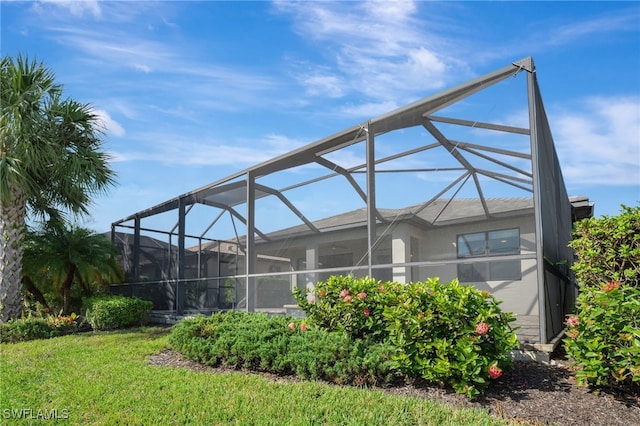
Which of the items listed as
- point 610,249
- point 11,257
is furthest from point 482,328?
point 11,257

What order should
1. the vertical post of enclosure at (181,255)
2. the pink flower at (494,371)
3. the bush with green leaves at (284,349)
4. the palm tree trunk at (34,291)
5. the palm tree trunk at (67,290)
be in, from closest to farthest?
the pink flower at (494,371) → the bush with green leaves at (284,349) → the vertical post of enclosure at (181,255) → the palm tree trunk at (34,291) → the palm tree trunk at (67,290)

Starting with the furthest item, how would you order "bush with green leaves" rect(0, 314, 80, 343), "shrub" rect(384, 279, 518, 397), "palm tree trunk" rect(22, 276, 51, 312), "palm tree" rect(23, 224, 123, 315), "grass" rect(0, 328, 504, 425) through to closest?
"palm tree trunk" rect(22, 276, 51, 312)
"palm tree" rect(23, 224, 123, 315)
"bush with green leaves" rect(0, 314, 80, 343)
"shrub" rect(384, 279, 518, 397)
"grass" rect(0, 328, 504, 425)

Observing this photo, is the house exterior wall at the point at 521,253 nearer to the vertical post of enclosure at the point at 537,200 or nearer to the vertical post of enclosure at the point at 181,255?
the vertical post of enclosure at the point at 537,200

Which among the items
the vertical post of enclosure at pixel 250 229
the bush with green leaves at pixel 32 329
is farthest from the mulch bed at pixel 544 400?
the bush with green leaves at pixel 32 329

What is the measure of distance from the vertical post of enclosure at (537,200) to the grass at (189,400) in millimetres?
2413

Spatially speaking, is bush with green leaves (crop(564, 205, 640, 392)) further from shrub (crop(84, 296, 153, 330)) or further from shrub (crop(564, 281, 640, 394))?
shrub (crop(84, 296, 153, 330))

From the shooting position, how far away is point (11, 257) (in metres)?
11.0

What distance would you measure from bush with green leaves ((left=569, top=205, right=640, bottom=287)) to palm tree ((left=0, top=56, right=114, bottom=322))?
35.8 ft

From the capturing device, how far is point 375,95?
8.35 m

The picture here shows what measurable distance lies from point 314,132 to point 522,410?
648 cm

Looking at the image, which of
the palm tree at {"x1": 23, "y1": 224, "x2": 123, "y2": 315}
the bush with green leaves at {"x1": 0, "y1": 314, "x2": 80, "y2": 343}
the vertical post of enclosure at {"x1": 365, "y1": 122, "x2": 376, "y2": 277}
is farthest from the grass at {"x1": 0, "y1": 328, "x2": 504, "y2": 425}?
the palm tree at {"x1": 23, "y1": 224, "x2": 123, "y2": 315}

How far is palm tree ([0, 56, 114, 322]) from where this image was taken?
34.6 ft

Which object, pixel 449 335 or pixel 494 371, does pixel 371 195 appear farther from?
pixel 494 371

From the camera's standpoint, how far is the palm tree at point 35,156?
34.6 feet
